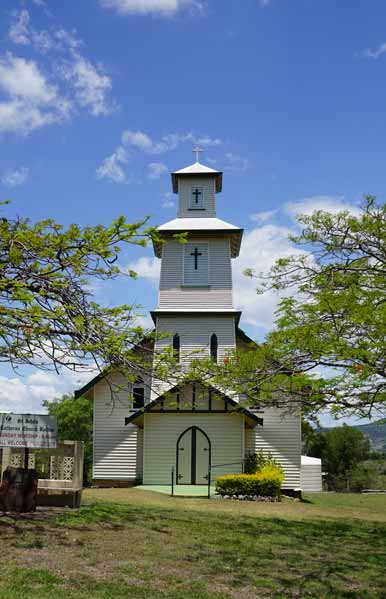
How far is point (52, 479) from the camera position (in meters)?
14.5

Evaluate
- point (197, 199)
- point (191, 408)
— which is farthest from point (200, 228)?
point (191, 408)

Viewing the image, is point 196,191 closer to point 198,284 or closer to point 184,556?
point 198,284

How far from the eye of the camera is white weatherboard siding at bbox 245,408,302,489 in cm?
2828

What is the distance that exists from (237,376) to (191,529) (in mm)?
4098

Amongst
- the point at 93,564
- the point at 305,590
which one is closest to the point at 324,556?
the point at 305,590

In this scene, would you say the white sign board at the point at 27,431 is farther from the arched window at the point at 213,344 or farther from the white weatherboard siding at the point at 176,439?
the arched window at the point at 213,344

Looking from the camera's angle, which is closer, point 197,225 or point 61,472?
point 61,472

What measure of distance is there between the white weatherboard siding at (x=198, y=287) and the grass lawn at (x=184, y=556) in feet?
45.7

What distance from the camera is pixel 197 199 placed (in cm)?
3111

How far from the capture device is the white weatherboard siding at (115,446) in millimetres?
28688

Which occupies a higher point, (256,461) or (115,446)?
(115,446)

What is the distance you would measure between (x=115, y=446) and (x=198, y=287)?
8.03 metres

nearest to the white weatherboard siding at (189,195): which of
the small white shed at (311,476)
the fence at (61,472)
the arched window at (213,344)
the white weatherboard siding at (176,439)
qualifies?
the arched window at (213,344)

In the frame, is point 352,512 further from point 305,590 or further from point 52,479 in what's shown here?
point 305,590
